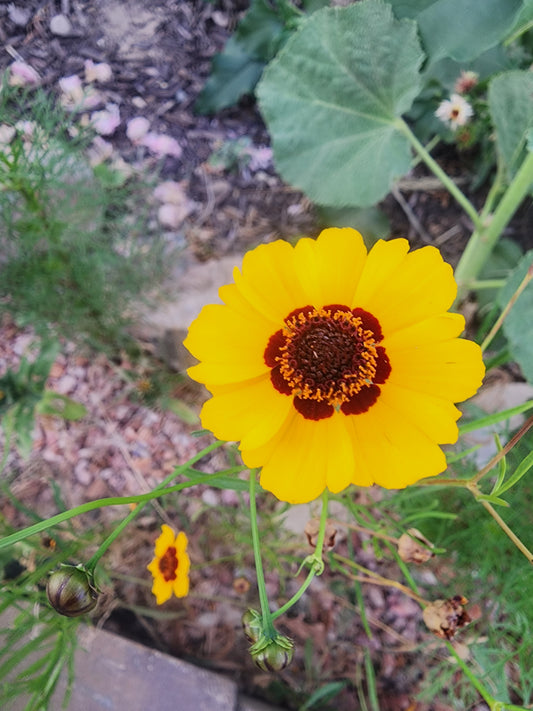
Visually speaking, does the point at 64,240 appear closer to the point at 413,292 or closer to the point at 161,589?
the point at 161,589

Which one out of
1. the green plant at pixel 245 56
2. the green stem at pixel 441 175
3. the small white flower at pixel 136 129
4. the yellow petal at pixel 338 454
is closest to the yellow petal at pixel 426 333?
the yellow petal at pixel 338 454

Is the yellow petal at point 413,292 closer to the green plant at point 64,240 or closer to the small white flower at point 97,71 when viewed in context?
the green plant at point 64,240

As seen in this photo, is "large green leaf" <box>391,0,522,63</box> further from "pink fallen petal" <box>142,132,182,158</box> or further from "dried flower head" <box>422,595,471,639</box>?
"dried flower head" <box>422,595,471,639</box>

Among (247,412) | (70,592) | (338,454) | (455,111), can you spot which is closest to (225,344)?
(247,412)

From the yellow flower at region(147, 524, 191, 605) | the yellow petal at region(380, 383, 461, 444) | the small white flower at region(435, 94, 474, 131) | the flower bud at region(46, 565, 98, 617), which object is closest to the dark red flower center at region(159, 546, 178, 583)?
the yellow flower at region(147, 524, 191, 605)

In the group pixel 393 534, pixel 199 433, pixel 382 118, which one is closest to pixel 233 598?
pixel 393 534
